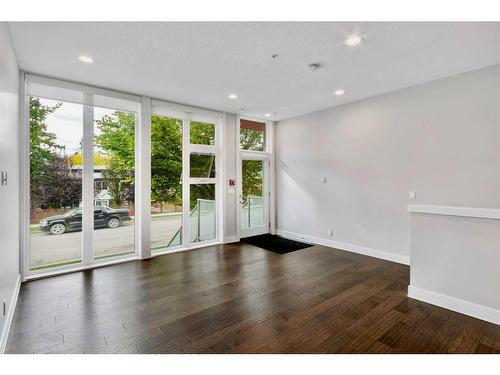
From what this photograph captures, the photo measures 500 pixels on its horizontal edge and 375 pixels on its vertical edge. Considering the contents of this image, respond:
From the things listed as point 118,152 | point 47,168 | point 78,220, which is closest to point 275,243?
point 118,152

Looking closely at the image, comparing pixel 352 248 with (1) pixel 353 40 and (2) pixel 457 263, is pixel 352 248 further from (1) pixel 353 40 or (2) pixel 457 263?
(1) pixel 353 40

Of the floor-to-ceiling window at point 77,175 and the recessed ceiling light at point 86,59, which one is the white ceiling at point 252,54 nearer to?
the recessed ceiling light at point 86,59

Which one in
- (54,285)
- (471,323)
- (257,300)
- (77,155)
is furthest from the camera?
(77,155)

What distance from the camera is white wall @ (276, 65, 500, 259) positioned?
144 inches

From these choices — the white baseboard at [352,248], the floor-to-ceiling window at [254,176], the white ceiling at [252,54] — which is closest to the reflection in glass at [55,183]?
the white ceiling at [252,54]

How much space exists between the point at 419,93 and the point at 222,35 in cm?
339

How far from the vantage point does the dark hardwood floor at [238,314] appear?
2264 millimetres

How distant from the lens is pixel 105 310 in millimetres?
2885

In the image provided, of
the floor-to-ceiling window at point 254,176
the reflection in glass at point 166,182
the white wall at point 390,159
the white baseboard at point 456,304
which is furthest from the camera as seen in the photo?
Answer: the floor-to-ceiling window at point 254,176

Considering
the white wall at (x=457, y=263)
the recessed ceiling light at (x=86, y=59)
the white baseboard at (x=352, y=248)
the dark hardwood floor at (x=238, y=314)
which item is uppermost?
the recessed ceiling light at (x=86, y=59)

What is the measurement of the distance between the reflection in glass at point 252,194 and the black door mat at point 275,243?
1.41ft
